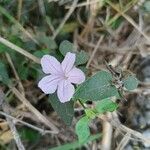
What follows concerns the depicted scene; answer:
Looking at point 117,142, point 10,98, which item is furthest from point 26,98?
point 117,142

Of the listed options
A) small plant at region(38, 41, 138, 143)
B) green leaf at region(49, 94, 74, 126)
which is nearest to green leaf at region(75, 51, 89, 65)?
small plant at region(38, 41, 138, 143)

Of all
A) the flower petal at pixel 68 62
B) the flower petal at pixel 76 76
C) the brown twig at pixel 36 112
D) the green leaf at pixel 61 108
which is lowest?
the brown twig at pixel 36 112

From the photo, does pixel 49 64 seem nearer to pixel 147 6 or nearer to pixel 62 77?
pixel 62 77

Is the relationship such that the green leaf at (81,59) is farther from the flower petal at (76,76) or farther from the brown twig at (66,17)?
the brown twig at (66,17)

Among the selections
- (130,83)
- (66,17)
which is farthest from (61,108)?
(66,17)

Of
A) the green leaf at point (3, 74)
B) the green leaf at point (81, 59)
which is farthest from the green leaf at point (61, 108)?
the green leaf at point (3, 74)

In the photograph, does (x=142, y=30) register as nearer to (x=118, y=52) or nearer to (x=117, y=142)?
(x=118, y=52)
